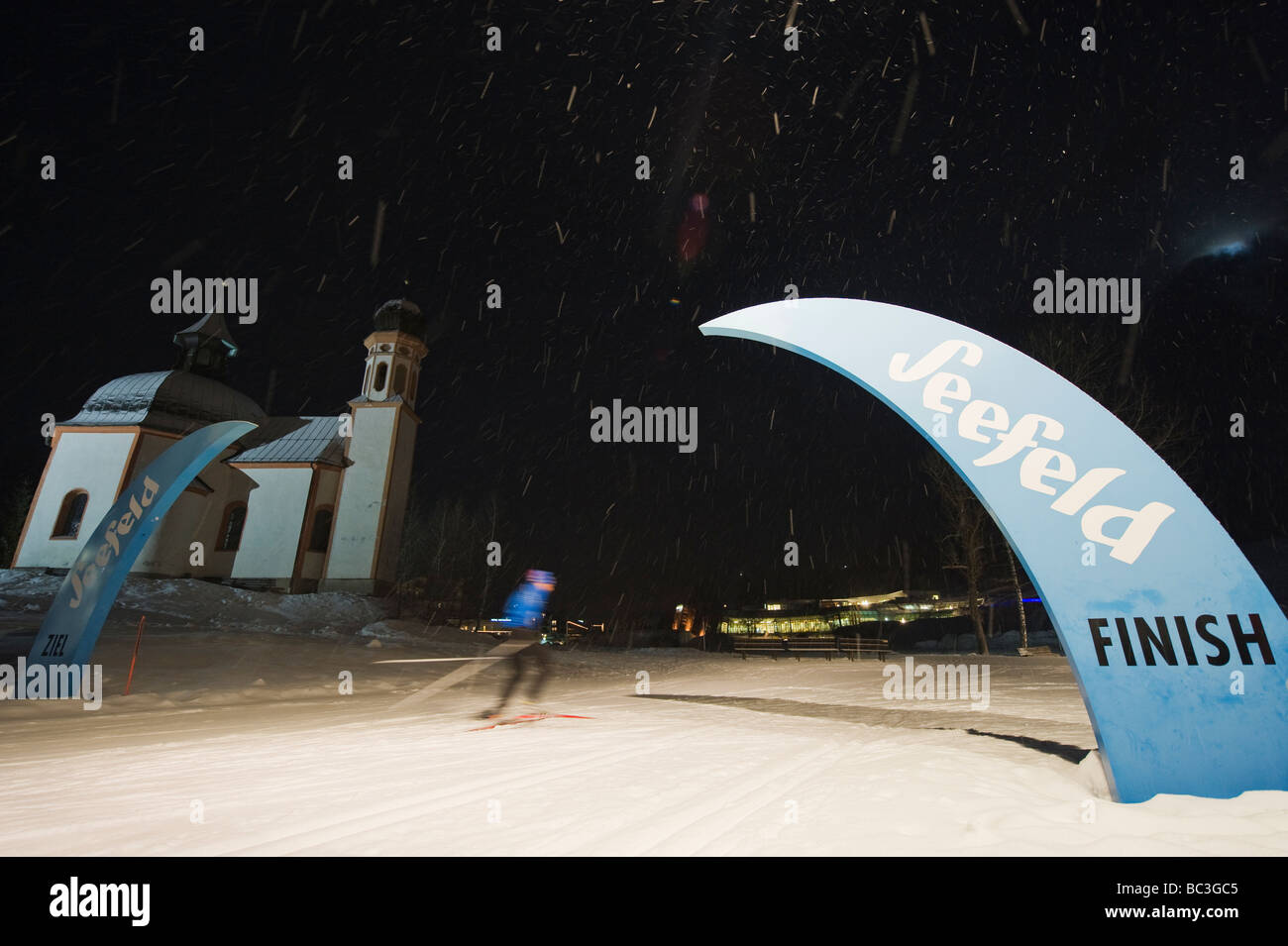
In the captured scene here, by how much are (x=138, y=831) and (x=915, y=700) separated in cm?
1164

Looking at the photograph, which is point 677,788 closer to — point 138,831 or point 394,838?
point 394,838

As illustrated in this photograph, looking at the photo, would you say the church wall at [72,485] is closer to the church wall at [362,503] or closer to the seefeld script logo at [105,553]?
the church wall at [362,503]

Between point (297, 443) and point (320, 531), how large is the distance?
220 inches

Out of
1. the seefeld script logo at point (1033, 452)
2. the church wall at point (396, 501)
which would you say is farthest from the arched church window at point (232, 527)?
the seefeld script logo at point (1033, 452)

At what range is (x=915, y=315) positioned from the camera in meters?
5.61

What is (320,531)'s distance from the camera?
35094mm

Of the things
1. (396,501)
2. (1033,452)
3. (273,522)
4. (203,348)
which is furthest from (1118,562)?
(203,348)

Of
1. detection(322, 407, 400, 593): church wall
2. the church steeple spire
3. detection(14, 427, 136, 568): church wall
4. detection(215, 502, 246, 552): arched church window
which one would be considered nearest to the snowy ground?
detection(322, 407, 400, 593): church wall

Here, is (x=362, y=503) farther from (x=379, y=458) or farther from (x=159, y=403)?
(x=159, y=403)

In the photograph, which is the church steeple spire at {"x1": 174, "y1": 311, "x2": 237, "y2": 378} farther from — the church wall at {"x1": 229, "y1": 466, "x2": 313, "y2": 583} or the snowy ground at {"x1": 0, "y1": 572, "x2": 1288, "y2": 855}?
the snowy ground at {"x1": 0, "y1": 572, "x2": 1288, "y2": 855}

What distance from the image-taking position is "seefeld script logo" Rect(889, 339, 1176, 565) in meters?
4.64

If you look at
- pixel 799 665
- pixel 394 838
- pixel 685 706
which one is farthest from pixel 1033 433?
pixel 799 665

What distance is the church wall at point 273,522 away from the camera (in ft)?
110
